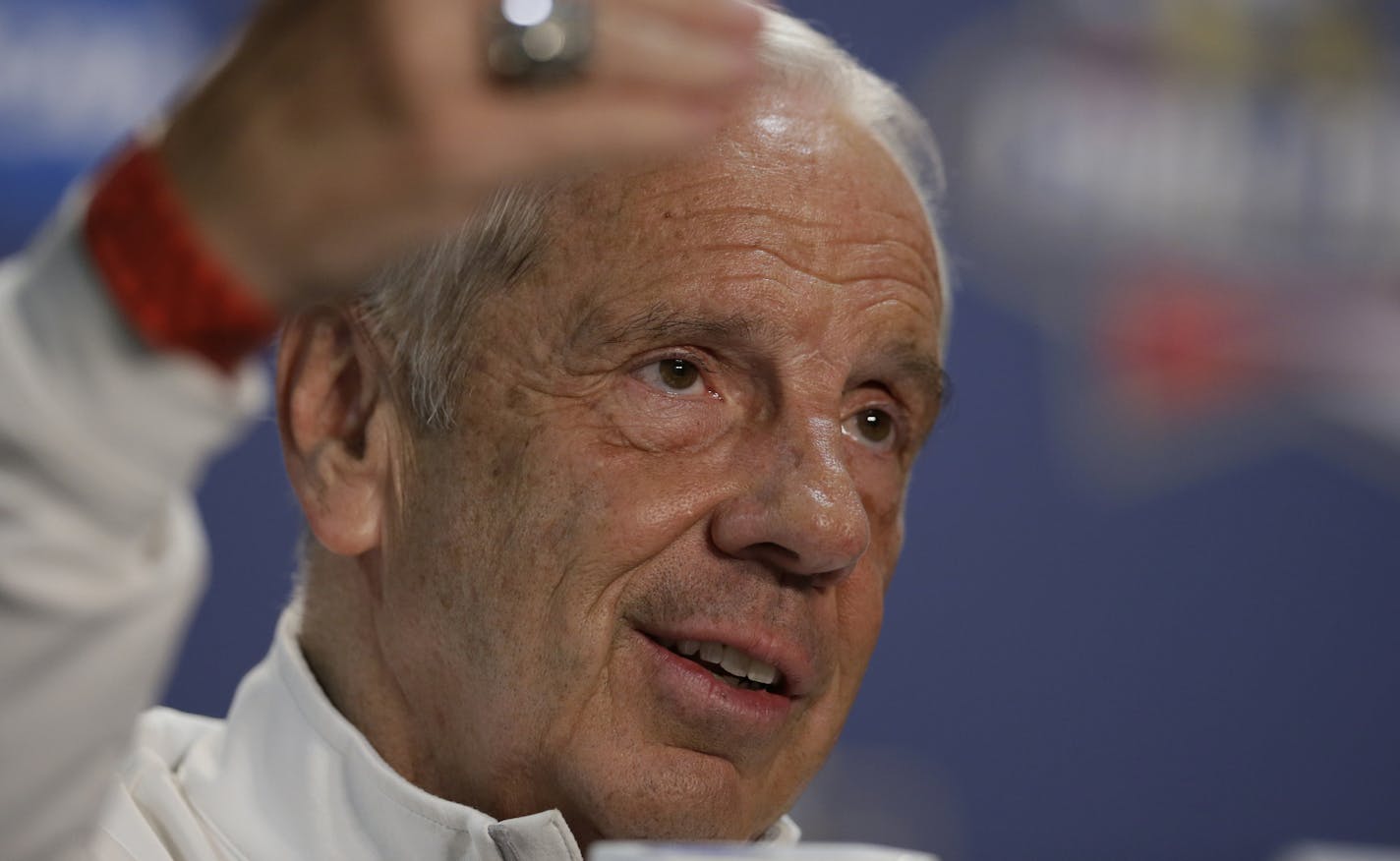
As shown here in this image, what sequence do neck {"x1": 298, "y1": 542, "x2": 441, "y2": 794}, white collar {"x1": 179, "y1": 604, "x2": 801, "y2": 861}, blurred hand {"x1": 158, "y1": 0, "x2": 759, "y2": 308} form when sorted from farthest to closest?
neck {"x1": 298, "y1": 542, "x2": 441, "y2": 794} → white collar {"x1": 179, "y1": 604, "x2": 801, "y2": 861} → blurred hand {"x1": 158, "y1": 0, "x2": 759, "y2": 308}

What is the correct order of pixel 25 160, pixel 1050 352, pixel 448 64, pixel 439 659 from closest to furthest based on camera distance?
pixel 448 64 → pixel 439 659 → pixel 25 160 → pixel 1050 352

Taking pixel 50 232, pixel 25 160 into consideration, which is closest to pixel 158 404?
pixel 50 232

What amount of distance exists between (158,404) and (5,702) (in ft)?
0.50

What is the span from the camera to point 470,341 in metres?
1.35

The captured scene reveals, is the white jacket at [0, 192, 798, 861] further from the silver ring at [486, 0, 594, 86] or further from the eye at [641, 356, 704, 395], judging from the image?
the eye at [641, 356, 704, 395]

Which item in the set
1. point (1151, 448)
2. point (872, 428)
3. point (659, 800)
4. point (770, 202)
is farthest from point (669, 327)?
point (1151, 448)

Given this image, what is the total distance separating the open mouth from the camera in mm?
1311

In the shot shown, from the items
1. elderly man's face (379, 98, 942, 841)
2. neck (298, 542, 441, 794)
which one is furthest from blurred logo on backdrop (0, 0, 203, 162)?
elderly man's face (379, 98, 942, 841)

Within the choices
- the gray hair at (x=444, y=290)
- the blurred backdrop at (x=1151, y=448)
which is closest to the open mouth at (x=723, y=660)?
the gray hair at (x=444, y=290)

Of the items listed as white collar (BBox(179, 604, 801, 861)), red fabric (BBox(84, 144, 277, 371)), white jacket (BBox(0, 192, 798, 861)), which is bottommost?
white collar (BBox(179, 604, 801, 861))

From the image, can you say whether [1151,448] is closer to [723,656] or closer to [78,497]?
[723,656]

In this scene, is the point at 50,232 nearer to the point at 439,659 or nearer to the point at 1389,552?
the point at 439,659

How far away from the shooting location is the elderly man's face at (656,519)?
1276mm

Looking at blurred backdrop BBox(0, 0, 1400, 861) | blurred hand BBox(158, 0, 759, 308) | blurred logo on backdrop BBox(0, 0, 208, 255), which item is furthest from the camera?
blurred backdrop BBox(0, 0, 1400, 861)
